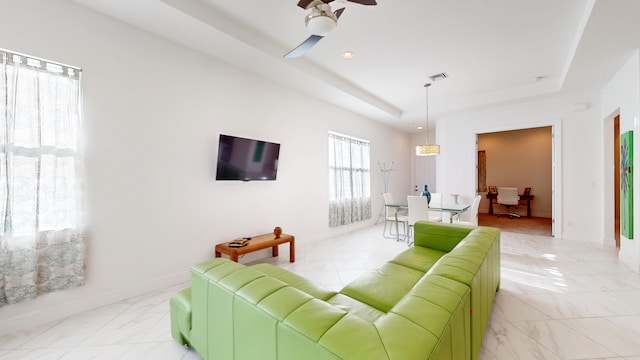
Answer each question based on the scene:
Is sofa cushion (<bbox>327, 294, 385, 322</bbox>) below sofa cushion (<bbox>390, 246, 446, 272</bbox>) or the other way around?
below

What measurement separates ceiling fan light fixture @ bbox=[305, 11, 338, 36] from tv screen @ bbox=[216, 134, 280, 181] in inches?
71.2

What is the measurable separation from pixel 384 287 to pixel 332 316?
106cm

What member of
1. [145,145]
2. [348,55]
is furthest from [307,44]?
[145,145]

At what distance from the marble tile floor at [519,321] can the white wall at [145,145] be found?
0.31 metres

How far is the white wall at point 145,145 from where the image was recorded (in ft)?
7.22

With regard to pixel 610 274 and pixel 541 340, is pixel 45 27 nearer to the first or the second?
pixel 541 340

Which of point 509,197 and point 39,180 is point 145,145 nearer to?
point 39,180

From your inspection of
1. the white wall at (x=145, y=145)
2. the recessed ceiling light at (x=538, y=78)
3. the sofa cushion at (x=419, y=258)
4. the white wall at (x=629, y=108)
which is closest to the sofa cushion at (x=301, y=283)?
the sofa cushion at (x=419, y=258)

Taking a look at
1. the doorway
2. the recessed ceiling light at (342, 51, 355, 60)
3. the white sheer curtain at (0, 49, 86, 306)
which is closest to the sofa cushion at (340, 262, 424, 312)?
the white sheer curtain at (0, 49, 86, 306)

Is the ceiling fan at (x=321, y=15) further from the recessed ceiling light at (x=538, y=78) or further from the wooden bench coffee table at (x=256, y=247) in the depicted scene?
the recessed ceiling light at (x=538, y=78)

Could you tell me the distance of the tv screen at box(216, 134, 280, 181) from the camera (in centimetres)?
322

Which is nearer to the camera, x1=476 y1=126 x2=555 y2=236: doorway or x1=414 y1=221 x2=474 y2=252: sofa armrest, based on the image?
x1=414 y1=221 x2=474 y2=252: sofa armrest

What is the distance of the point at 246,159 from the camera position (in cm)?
348

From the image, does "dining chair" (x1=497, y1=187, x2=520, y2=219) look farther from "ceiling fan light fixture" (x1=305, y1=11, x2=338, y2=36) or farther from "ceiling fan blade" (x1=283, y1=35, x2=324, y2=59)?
"ceiling fan light fixture" (x1=305, y1=11, x2=338, y2=36)
